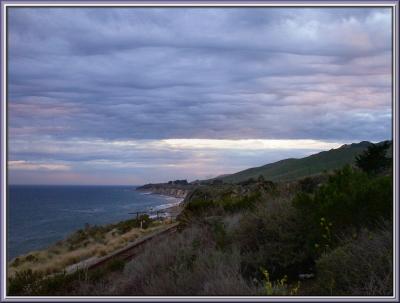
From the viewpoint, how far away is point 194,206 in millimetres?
19375

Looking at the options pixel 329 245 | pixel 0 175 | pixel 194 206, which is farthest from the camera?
pixel 194 206

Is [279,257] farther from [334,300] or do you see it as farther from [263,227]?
[334,300]

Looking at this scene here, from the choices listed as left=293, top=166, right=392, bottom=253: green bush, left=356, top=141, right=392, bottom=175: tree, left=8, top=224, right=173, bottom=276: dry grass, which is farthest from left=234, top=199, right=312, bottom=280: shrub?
left=356, top=141, right=392, bottom=175: tree

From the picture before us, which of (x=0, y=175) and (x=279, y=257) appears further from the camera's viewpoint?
(x=279, y=257)

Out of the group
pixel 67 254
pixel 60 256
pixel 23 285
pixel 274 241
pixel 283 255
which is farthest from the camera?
pixel 67 254

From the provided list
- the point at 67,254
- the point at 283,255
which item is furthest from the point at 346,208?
the point at 67,254

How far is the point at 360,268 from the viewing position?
6.93m

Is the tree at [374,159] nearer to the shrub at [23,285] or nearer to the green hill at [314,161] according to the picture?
the green hill at [314,161]

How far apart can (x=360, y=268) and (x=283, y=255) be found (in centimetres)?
282

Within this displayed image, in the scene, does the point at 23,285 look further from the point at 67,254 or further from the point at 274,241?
the point at 67,254

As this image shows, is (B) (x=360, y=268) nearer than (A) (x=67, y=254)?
Yes

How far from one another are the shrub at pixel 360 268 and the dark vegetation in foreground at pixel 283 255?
0.01m

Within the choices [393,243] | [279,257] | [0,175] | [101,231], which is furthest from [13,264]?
[393,243]

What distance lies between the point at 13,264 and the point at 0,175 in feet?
62.9
